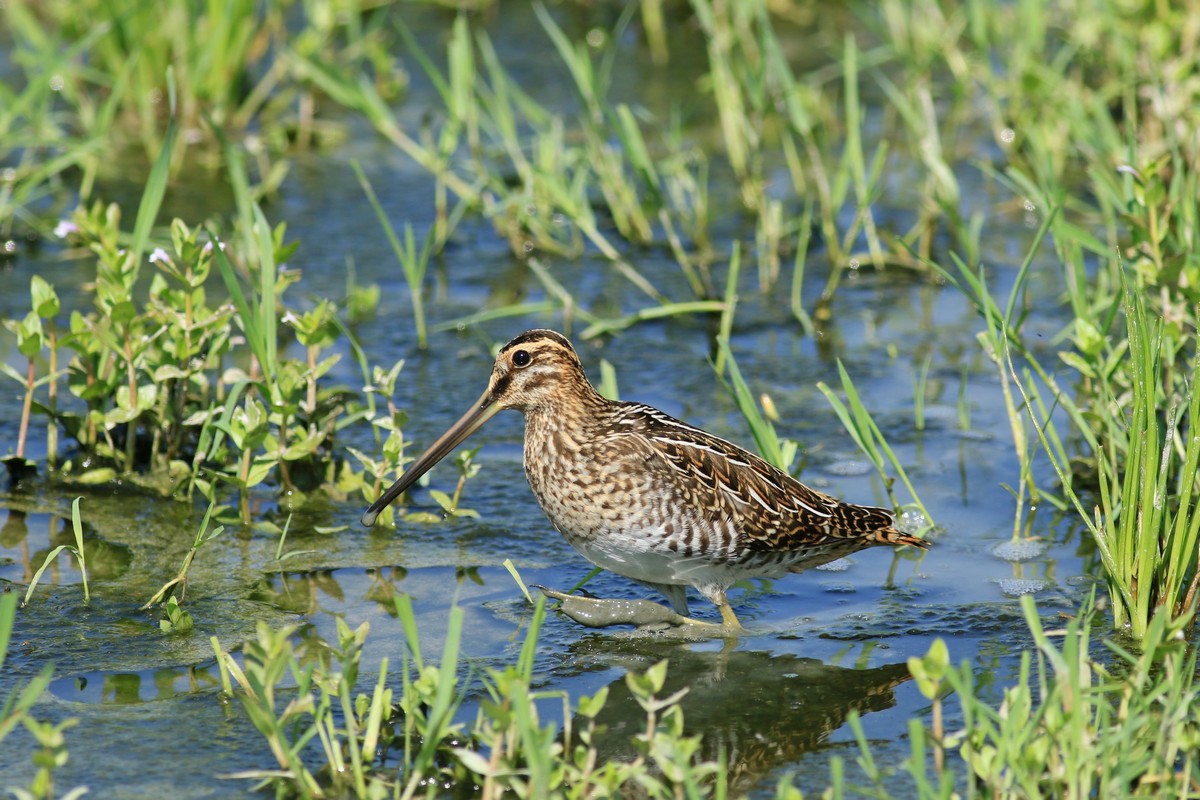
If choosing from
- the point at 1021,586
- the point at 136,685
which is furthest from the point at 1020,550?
the point at 136,685

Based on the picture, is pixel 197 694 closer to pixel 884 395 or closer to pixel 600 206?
pixel 884 395

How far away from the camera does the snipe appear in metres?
4.60

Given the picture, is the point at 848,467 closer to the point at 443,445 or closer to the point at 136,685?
the point at 443,445

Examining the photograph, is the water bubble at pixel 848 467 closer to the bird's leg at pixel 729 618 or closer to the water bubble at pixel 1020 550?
the water bubble at pixel 1020 550

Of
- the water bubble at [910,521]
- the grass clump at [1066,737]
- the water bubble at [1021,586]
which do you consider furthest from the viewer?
the water bubble at [910,521]

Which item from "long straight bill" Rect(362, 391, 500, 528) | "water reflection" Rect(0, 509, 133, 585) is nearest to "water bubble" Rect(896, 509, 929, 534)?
"long straight bill" Rect(362, 391, 500, 528)

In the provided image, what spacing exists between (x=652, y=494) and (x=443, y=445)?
0.68 metres

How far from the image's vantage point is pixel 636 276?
666 centimetres

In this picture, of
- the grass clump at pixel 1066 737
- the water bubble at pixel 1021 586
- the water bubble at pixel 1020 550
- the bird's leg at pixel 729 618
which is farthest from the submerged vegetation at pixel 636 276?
the bird's leg at pixel 729 618

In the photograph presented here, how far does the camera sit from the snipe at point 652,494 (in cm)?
460

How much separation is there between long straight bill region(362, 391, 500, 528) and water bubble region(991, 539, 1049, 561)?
5.35 feet

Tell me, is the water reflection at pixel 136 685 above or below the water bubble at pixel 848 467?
below

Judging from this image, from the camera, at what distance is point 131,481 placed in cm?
539

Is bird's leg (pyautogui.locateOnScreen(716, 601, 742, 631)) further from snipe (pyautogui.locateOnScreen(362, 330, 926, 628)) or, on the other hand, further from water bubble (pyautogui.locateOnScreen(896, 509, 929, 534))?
water bubble (pyautogui.locateOnScreen(896, 509, 929, 534))
